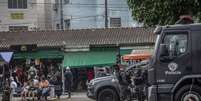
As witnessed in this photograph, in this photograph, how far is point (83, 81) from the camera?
4312 cm

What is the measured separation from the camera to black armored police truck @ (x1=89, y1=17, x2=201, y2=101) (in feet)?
53.0

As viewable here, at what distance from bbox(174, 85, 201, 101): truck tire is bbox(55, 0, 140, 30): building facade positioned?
3918 centimetres

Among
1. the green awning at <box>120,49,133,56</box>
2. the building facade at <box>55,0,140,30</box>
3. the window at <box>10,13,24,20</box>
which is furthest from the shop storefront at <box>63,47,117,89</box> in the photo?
the window at <box>10,13,24,20</box>

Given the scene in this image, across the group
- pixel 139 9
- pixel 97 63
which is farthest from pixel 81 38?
pixel 139 9

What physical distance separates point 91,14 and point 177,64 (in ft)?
132

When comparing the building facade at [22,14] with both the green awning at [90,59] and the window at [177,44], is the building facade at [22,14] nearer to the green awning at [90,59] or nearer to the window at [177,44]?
the green awning at [90,59]

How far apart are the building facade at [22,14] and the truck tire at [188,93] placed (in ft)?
131

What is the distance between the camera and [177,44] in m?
16.3

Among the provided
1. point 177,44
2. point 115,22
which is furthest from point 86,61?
point 177,44

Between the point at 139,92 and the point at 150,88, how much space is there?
8278mm

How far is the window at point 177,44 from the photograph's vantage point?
1627 cm

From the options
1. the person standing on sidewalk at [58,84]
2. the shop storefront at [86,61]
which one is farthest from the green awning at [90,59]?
the person standing on sidewalk at [58,84]

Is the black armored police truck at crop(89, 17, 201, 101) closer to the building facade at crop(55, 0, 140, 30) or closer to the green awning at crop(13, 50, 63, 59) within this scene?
the green awning at crop(13, 50, 63, 59)

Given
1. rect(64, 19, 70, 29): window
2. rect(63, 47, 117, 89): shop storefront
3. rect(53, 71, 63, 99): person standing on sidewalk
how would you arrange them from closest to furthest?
rect(53, 71, 63, 99): person standing on sidewalk, rect(63, 47, 117, 89): shop storefront, rect(64, 19, 70, 29): window
